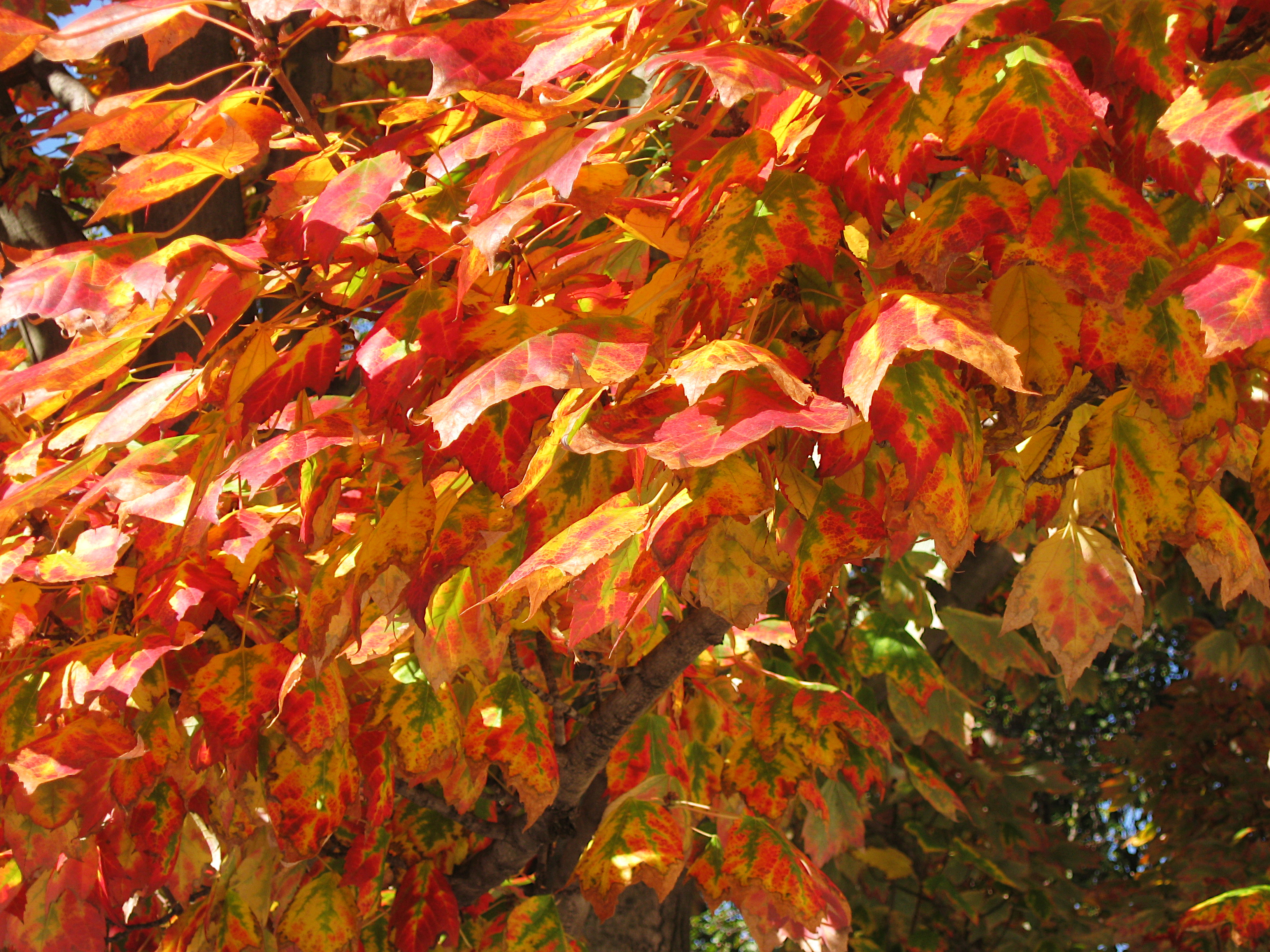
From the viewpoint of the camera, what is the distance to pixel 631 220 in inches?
35.7

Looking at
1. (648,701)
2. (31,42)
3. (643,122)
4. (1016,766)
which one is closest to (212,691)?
(648,701)

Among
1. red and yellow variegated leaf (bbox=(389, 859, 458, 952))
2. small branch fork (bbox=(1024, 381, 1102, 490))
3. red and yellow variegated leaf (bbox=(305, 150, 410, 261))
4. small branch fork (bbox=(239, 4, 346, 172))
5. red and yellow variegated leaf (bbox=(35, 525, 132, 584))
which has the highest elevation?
small branch fork (bbox=(239, 4, 346, 172))

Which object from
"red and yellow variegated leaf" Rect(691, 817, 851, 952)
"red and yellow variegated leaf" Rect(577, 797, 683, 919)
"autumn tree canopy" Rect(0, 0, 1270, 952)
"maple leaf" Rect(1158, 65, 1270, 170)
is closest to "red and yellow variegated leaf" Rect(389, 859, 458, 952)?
"autumn tree canopy" Rect(0, 0, 1270, 952)

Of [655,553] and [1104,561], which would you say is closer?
[655,553]

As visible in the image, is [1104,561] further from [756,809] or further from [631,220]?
[756,809]

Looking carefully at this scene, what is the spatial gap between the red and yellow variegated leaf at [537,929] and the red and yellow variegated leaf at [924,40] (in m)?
1.39

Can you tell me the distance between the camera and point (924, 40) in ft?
2.33

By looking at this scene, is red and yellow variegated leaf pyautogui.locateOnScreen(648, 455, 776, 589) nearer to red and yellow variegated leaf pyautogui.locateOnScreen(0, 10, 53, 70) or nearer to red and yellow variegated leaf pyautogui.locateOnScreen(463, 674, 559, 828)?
red and yellow variegated leaf pyautogui.locateOnScreen(0, 10, 53, 70)

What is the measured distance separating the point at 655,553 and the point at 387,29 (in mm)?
483

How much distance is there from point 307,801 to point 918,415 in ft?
3.36

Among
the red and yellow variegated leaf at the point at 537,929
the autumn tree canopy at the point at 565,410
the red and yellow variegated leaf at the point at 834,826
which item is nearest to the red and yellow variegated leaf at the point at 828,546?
the autumn tree canopy at the point at 565,410

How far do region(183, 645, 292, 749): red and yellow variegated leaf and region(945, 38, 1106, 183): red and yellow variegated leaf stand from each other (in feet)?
3.34

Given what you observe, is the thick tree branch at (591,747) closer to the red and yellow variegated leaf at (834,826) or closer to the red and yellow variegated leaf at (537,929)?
the red and yellow variegated leaf at (537,929)

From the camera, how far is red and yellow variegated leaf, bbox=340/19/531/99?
2.76 feet
